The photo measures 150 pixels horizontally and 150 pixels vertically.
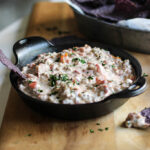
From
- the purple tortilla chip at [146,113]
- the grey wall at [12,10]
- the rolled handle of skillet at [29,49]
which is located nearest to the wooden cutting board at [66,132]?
the purple tortilla chip at [146,113]

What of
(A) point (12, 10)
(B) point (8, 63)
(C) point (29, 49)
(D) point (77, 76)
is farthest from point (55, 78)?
(A) point (12, 10)

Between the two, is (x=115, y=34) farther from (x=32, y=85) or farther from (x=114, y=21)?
(x=32, y=85)

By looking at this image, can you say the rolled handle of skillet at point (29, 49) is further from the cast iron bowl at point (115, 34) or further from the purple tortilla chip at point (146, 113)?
the purple tortilla chip at point (146, 113)

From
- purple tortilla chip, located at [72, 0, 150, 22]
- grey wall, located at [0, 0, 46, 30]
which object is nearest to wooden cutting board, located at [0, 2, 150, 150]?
purple tortilla chip, located at [72, 0, 150, 22]

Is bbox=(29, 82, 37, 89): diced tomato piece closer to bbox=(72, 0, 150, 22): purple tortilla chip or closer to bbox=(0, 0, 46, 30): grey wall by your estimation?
bbox=(72, 0, 150, 22): purple tortilla chip

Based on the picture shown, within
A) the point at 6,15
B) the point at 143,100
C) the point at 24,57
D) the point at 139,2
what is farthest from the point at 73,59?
the point at 6,15
